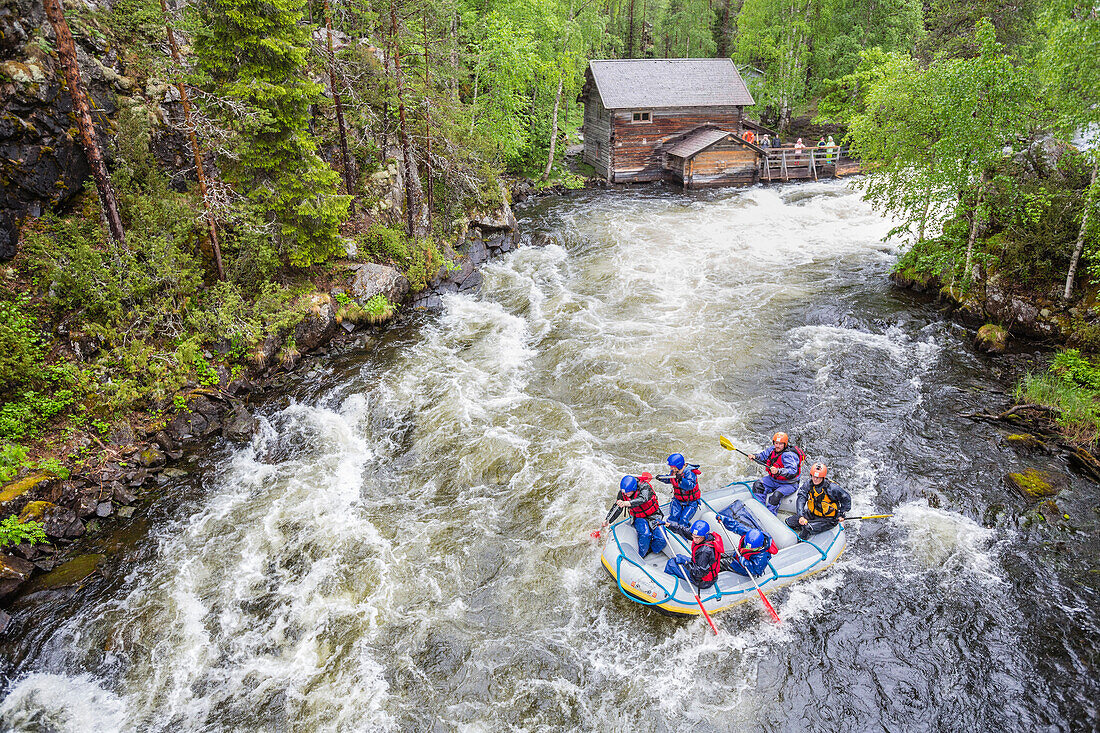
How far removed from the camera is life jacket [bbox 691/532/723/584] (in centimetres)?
893

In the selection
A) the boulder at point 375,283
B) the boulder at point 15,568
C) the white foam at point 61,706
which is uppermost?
the boulder at point 375,283

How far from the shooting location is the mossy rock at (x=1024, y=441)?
11.9m

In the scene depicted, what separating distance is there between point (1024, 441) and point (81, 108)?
787 inches

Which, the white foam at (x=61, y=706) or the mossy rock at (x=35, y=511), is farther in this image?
the mossy rock at (x=35, y=511)

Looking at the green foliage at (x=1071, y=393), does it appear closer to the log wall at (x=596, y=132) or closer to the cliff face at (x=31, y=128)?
the cliff face at (x=31, y=128)

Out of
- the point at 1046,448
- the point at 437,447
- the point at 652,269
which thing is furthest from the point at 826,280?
the point at 437,447

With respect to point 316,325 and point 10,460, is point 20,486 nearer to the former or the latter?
point 10,460

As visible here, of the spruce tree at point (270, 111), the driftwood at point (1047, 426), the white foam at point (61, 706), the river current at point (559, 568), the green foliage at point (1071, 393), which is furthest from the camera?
the spruce tree at point (270, 111)

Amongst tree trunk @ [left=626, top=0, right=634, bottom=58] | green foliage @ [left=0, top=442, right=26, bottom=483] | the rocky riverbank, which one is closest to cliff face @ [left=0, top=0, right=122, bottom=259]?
green foliage @ [left=0, top=442, right=26, bottom=483]

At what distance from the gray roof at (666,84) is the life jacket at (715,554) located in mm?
27171

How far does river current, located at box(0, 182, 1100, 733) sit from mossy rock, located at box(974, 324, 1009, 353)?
1.34ft

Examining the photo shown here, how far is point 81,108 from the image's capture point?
11.3m

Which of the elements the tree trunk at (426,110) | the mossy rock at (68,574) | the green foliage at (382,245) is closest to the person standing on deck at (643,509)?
the mossy rock at (68,574)

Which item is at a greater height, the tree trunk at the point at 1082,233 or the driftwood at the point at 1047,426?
the tree trunk at the point at 1082,233
